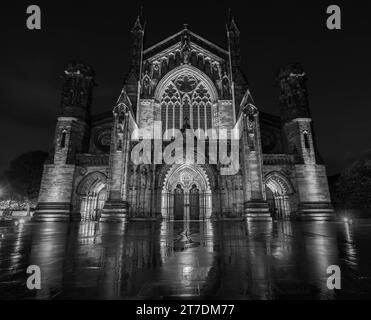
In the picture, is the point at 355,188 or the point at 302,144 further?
the point at 355,188

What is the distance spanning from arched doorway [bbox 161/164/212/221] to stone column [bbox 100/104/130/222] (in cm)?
390

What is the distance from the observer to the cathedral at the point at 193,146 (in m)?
19.7

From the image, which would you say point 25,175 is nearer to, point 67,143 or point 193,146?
point 67,143

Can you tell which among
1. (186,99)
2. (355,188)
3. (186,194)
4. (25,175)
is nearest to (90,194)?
(186,194)

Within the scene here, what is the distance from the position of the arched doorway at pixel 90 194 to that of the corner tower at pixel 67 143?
1098mm

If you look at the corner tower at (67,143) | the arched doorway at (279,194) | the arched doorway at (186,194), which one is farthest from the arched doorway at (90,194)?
the arched doorway at (279,194)

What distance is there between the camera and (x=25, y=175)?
41.0 m

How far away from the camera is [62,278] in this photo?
291cm

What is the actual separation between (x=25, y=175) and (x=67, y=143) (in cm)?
2534

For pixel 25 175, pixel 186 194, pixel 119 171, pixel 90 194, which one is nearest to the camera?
pixel 119 171

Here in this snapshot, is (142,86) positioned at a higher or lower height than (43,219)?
higher
